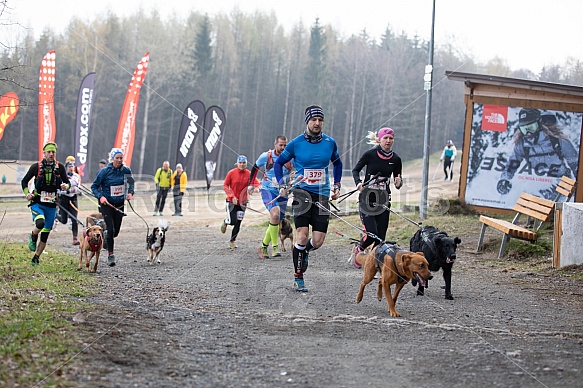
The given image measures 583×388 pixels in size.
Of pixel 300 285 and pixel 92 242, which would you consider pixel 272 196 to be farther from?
pixel 300 285

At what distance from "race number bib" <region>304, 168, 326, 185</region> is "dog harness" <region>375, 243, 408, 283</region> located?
1440 millimetres

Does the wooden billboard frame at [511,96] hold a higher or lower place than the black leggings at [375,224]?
higher

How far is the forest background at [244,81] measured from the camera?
6275 centimetres

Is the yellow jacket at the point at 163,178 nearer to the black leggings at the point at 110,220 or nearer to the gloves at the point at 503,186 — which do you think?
the gloves at the point at 503,186

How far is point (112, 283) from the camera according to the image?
31.8 ft

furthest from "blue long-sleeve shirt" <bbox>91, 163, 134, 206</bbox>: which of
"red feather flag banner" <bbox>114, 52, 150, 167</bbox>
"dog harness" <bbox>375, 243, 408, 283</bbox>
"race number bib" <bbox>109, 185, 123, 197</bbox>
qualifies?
"red feather flag banner" <bbox>114, 52, 150, 167</bbox>

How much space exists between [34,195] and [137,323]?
17.2 feet

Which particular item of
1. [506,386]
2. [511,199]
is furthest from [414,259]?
[511,199]

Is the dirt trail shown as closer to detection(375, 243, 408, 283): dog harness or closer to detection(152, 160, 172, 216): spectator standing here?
detection(375, 243, 408, 283): dog harness

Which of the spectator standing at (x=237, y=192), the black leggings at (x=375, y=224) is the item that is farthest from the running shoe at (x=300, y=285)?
the spectator standing at (x=237, y=192)

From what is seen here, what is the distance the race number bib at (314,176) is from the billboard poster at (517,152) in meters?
9.31

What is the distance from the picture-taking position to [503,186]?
1689 centimetres

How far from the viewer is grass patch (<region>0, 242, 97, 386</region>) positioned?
4.72 m

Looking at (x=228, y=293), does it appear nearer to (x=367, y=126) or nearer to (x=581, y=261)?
(x=581, y=261)
